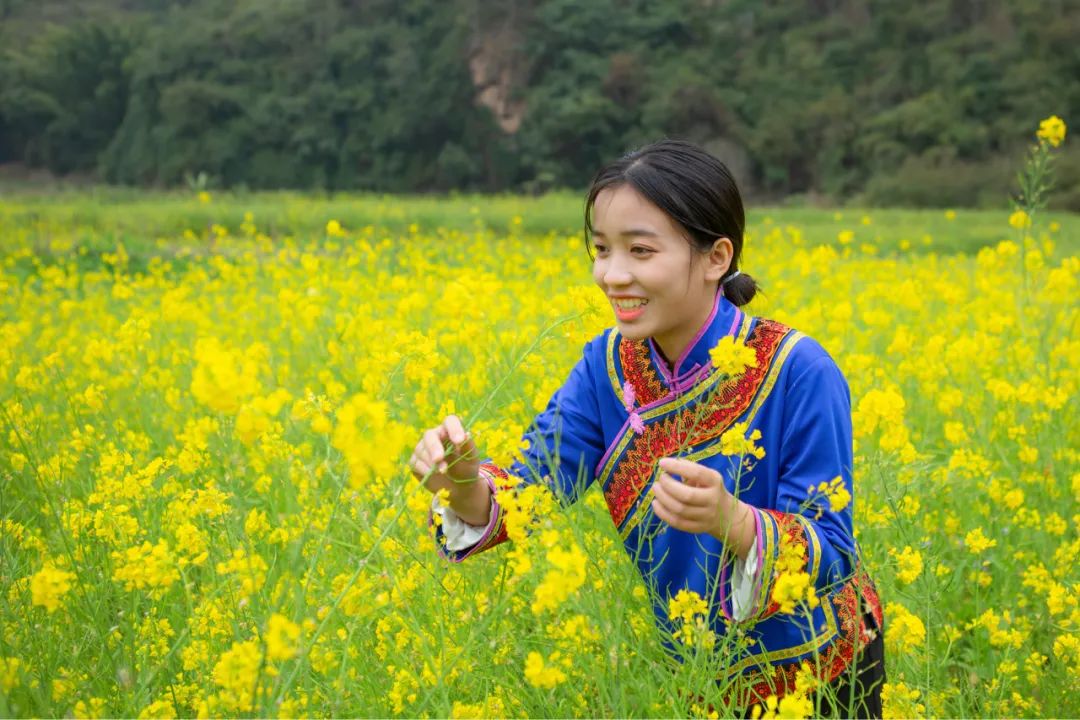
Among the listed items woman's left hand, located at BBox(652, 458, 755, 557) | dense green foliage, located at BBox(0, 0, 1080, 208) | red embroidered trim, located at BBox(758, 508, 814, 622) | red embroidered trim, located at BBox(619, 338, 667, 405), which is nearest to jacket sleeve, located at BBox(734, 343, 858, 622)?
red embroidered trim, located at BBox(758, 508, 814, 622)

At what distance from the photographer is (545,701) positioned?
4.98ft

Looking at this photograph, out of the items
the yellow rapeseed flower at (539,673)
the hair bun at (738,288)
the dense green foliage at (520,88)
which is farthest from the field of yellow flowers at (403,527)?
the dense green foliage at (520,88)

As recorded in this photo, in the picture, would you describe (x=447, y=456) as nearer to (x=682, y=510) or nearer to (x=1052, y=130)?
(x=682, y=510)

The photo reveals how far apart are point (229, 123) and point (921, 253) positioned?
77.0ft

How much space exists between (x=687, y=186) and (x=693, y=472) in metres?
0.58

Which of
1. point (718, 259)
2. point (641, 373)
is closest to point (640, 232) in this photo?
point (718, 259)

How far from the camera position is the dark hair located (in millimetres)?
1717

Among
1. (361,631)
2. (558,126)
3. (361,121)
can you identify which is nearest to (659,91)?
(558,126)

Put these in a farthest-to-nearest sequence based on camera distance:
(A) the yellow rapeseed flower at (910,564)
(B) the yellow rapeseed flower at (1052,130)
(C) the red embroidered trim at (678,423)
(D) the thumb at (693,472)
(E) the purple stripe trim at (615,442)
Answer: (B) the yellow rapeseed flower at (1052,130), (E) the purple stripe trim at (615,442), (C) the red embroidered trim at (678,423), (A) the yellow rapeseed flower at (910,564), (D) the thumb at (693,472)

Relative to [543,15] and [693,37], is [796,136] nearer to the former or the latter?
[693,37]

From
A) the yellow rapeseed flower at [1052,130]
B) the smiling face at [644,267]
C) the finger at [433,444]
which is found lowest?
the finger at [433,444]

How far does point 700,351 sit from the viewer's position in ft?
5.86

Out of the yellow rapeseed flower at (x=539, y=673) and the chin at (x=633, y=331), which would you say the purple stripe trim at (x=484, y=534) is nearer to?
the chin at (x=633, y=331)

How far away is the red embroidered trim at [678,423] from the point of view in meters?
1.76
